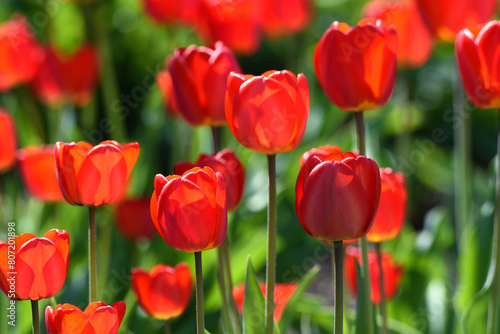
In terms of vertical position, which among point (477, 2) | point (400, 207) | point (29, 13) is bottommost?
point (400, 207)

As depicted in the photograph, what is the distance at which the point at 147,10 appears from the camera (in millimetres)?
2289

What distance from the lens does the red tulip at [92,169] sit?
0.98m

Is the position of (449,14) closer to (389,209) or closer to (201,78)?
(389,209)

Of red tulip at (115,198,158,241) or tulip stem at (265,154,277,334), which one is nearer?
tulip stem at (265,154,277,334)

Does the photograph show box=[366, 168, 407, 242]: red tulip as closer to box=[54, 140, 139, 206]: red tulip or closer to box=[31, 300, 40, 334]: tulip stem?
box=[54, 140, 139, 206]: red tulip

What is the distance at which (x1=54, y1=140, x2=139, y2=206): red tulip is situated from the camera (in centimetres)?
98

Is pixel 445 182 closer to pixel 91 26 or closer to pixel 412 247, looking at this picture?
pixel 412 247

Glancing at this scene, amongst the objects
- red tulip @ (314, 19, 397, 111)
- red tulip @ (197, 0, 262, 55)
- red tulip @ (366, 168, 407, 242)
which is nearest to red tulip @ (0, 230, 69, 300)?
red tulip @ (314, 19, 397, 111)

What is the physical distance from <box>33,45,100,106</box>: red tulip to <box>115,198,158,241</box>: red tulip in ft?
2.50

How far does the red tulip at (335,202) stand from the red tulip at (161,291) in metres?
0.37

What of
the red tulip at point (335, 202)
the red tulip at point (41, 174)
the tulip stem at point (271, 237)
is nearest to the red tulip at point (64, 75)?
the red tulip at point (41, 174)

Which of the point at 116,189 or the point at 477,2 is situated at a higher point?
the point at 477,2

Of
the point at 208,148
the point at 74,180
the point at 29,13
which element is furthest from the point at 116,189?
the point at 29,13

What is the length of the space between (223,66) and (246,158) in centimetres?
95
